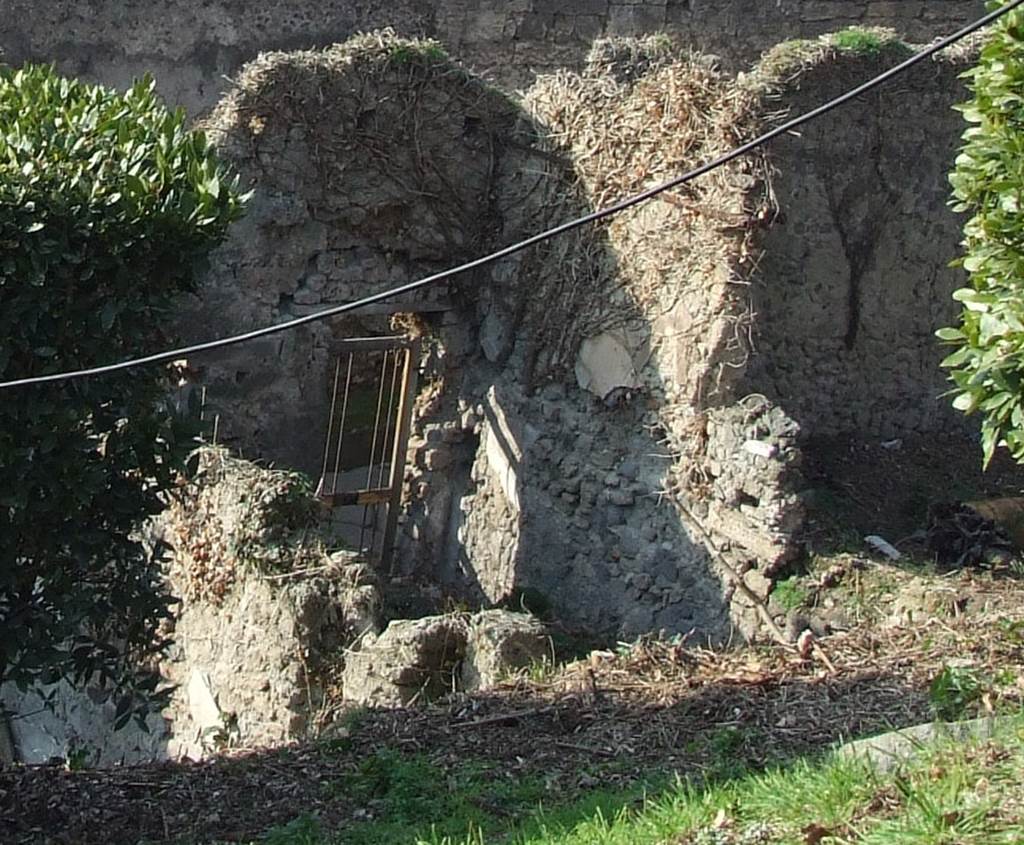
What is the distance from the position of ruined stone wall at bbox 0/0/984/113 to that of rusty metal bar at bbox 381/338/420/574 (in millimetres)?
5346

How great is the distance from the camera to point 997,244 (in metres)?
5.46

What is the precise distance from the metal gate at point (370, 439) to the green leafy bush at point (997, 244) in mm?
5884

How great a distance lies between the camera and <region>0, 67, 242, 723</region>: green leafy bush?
5930mm

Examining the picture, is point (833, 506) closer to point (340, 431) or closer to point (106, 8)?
point (340, 431)

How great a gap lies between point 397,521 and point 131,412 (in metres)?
5.36

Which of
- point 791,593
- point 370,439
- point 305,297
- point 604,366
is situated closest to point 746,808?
point 791,593

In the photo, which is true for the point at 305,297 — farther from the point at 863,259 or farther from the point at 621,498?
the point at 863,259

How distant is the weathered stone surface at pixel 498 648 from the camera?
7.73 meters

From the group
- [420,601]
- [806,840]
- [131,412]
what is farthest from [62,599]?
[420,601]

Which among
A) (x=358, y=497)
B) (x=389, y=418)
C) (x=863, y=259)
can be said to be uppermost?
(x=863, y=259)

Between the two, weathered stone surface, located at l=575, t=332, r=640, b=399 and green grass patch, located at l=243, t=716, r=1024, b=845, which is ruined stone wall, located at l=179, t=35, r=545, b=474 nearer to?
weathered stone surface, located at l=575, t=332, r=640, b=399

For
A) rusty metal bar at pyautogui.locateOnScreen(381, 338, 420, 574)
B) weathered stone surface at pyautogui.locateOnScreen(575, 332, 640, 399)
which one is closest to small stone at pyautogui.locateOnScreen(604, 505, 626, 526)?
weathered stone surface at pyautogui.locateOnScreen(575, 332, 640, 399)

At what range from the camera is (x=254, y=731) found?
8.72 m

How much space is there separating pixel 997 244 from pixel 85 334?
333 cm
